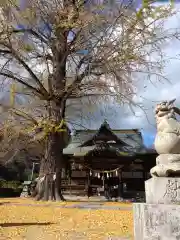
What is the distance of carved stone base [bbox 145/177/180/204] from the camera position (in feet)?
15.7

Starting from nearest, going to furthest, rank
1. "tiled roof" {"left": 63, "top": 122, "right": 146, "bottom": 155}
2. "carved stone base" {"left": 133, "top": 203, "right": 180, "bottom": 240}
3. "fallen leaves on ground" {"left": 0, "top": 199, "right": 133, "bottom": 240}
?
"carved stone base" {"left": 133, "top": 203, "right": 180, "bottom": 240} → "fallen leaves on ground" {"left": 0, "top": 199, "right": 133, "bottom": 240} → "tiled roof" {"left": 63, "top": 122, "right": 146, "bottom": 155}

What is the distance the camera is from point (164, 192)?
486cm

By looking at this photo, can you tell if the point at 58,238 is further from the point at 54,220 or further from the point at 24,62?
the point at 24,62

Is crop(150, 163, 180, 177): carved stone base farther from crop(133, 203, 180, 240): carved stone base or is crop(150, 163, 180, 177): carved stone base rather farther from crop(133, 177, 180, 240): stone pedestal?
crop(133, 203, 180, 240): carved stone base

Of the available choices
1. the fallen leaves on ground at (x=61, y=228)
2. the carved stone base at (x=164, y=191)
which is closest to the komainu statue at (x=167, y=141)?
the carved stone base at (x=164, y=191)

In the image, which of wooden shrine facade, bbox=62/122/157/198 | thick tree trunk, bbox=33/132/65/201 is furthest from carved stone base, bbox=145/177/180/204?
wooden shrine facade, bbox=62/122/157/198

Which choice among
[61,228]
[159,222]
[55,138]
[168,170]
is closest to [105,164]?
[55,138]

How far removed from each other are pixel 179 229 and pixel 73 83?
41.3ft

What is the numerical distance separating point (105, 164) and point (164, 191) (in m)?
17.3

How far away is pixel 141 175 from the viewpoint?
1007 inches

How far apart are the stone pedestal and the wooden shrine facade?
15.5 m

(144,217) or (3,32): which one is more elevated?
(3,32)

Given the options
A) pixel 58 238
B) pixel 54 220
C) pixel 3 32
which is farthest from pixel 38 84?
pixel 58 238

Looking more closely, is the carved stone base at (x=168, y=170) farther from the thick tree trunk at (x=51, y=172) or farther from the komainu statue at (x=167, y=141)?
the thick tree trunk at (x=51, y=172)
